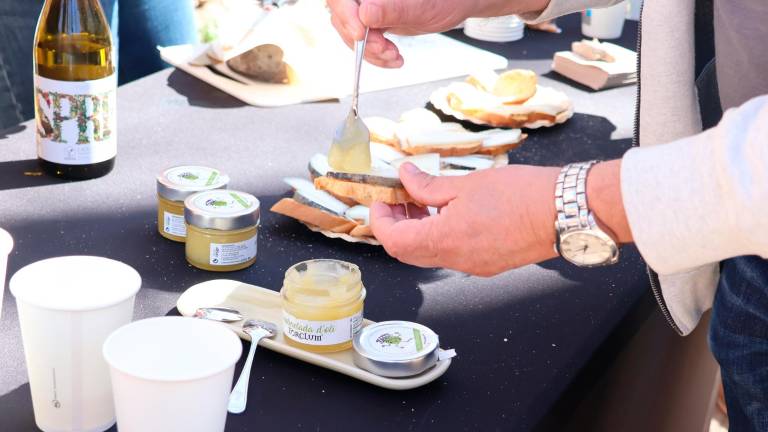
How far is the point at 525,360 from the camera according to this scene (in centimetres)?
95

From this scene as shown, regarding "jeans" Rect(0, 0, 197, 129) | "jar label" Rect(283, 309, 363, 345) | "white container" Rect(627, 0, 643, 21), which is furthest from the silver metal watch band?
"white container" Rect(627, 0, 643, 21)

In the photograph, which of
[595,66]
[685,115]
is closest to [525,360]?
[685,115]

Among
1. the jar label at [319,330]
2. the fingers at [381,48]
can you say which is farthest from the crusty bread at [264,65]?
the jar label at [319,330]

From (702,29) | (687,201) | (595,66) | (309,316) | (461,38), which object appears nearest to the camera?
(687,201)

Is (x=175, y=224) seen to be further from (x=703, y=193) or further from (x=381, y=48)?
(x=703, y=193)

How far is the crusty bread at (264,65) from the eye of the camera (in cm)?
177

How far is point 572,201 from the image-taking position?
812mm

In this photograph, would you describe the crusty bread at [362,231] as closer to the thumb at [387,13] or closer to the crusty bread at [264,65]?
the thumb at [387,13]

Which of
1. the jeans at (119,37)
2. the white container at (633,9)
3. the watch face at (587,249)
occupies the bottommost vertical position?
the jeans at (119,37)

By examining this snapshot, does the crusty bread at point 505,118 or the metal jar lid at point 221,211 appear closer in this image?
the metal jar lid at point 221,211

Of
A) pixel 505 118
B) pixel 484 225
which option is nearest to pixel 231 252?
pixel 484 225

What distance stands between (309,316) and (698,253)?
1.21ft

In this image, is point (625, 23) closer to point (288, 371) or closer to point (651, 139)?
point (651, 139)

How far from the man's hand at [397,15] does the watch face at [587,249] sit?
524 millimetres
